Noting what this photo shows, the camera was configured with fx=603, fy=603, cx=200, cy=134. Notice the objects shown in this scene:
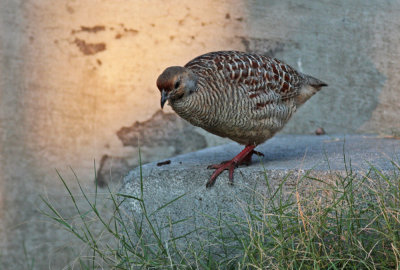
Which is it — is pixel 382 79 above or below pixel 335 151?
above

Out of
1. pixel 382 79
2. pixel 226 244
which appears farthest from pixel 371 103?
pixel 226 244

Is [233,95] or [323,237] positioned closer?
[323,237]

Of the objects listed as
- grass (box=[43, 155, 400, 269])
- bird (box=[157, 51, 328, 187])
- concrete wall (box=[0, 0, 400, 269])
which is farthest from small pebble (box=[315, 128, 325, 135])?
grass (box=[43, 155, 400, 269])

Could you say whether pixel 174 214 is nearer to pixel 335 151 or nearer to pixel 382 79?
pixel 335 151

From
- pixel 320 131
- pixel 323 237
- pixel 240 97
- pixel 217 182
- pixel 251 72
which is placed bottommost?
pixel 323 237

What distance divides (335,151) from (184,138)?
53.0 inches

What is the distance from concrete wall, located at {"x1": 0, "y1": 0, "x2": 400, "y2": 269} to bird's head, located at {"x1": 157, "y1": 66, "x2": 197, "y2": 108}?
1477 millimetres

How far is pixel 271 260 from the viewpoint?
227 centimetres

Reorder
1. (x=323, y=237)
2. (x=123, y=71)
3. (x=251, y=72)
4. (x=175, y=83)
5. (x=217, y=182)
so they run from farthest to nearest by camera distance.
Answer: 1. (x=123, y=71)
2. (x=251, y=72)
3. (x=217, y=182)
4. (x=175, y=83)
5. (x=323, y=237)

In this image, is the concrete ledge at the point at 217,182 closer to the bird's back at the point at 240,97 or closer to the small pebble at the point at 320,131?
the bird's back at the point at 240,97

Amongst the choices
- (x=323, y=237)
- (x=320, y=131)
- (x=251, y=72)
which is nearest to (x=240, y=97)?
(x=251, y=72)

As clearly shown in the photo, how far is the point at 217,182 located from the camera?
3.03m

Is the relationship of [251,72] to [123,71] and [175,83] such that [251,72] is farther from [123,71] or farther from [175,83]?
[123,71]

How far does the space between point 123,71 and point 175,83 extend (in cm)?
159
